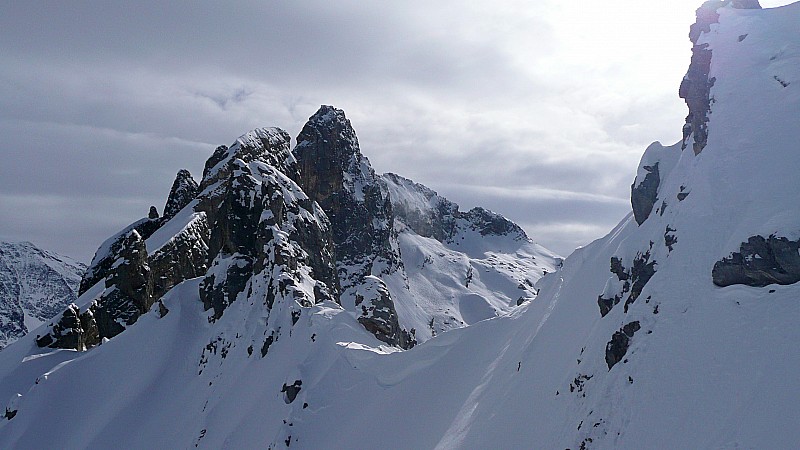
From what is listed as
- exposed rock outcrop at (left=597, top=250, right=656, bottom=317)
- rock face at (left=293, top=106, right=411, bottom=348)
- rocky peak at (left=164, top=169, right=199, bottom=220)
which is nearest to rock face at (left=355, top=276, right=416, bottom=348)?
exposed rock outcrop at (left=597, top=250, right=656, bottom=317)

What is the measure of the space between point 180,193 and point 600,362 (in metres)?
80.2

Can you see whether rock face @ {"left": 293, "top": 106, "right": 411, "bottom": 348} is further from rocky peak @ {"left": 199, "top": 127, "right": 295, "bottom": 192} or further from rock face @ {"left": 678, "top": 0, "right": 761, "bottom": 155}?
rock face @ {"left": 678, "top": 0, "right": 761, "bottom": 155}

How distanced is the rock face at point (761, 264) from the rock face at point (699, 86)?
671 centimetres

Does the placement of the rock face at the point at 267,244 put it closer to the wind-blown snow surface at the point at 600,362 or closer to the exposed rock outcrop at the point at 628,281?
the wind-blown snow surface at the point at 600,362

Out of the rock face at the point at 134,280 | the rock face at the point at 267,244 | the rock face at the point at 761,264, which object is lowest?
the rock face at the point at 134,280

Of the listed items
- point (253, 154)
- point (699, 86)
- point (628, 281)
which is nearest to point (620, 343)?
point (628, 281)

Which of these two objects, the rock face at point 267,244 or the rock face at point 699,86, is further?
the rock face at point 267,244

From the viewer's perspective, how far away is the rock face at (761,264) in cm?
1689

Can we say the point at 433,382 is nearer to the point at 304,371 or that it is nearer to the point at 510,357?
the point at 510,357

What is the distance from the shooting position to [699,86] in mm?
25359

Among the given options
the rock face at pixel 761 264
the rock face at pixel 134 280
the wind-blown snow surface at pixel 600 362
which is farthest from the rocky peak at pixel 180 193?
the rock face at pixel 761 264

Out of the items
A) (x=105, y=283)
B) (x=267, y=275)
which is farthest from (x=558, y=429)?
(x=105, y=283)

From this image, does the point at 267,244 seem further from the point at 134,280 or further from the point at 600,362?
the point at 600,362

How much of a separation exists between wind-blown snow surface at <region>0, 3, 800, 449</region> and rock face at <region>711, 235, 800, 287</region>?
31 centimetres
